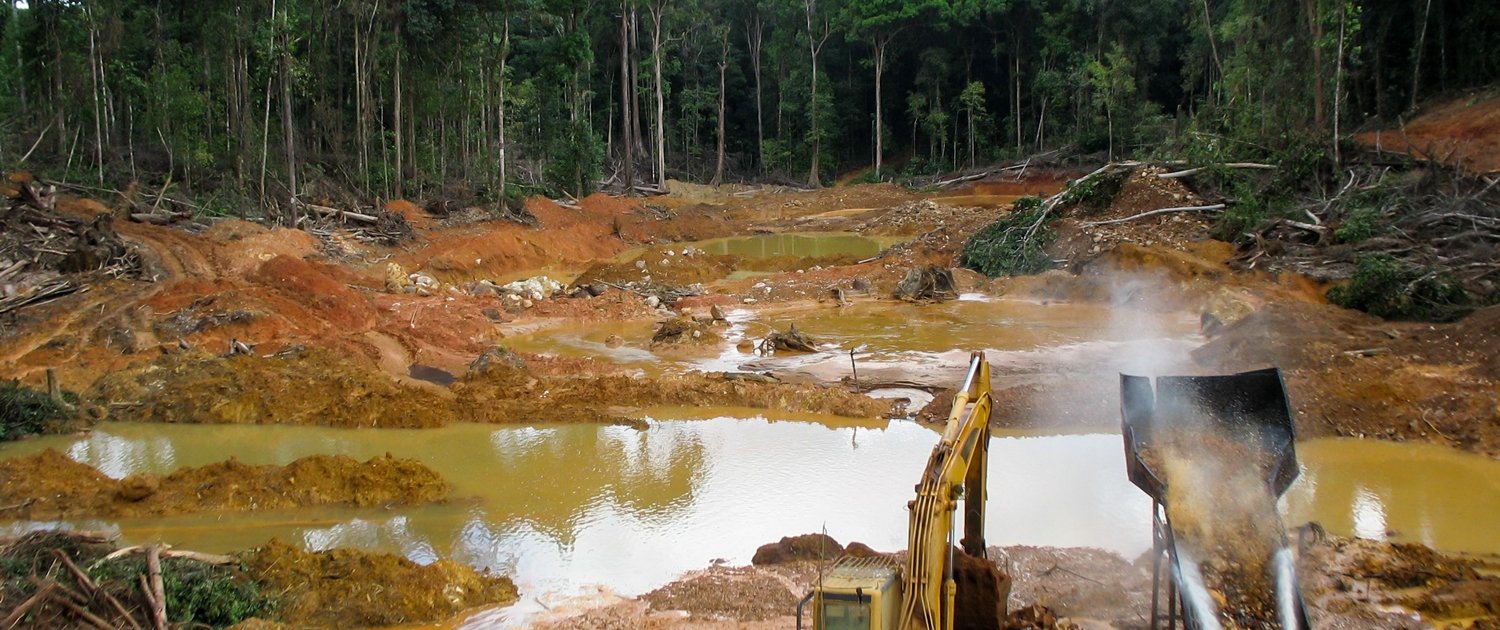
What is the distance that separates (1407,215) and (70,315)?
2054cm

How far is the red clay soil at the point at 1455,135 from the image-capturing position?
19.1 meters

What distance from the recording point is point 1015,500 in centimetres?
868

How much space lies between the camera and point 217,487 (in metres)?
9.09

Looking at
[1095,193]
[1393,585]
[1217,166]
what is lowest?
[1393,585]

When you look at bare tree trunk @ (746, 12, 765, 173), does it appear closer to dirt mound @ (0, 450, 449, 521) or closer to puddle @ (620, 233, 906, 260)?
puddle @ (620, 233, 906, 260)

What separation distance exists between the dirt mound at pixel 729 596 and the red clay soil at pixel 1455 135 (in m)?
16.2

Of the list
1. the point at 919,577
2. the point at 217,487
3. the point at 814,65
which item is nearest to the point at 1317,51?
the point at 919,577

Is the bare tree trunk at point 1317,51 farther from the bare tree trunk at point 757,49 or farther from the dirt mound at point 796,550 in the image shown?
the bare tree trunk at point 757,49

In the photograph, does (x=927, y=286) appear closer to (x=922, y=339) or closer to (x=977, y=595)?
(x=922, y=339)

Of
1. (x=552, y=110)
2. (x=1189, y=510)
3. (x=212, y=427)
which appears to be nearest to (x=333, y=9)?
(x=552, y=110)

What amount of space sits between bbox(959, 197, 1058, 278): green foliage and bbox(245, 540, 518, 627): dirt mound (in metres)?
16.8

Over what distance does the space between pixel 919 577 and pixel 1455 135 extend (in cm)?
2298

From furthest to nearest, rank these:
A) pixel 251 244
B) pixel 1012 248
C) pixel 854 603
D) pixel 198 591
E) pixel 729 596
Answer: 1. pixel 1012 248
2. pixel 251 244
3. pixel 729 596
4. pixel 198 591
5. pixel 854 603

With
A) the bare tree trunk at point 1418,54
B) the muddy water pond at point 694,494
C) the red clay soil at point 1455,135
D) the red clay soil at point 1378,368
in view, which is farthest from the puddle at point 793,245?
the muddy water pond at point 694,494
